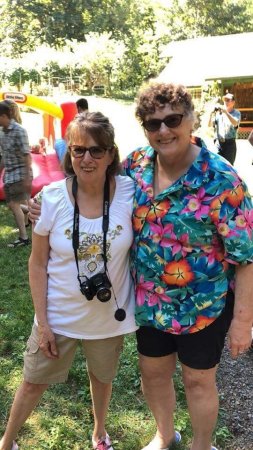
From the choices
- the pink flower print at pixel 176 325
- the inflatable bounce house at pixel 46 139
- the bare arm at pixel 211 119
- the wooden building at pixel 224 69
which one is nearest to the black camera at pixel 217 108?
the bare arm at pixel 211 119

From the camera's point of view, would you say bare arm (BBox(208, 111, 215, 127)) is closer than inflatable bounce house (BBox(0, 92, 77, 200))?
No

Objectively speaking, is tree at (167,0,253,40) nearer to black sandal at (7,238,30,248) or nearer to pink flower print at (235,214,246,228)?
black sandal at (7,238,30,248)

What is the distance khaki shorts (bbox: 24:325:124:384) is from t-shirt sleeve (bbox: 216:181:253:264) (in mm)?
670

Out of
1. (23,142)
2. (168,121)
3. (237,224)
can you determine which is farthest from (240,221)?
(23,142)

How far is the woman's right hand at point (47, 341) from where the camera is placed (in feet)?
6.35

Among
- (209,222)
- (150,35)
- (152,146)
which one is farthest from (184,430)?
(150,35)

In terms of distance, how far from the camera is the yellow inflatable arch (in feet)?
31.4

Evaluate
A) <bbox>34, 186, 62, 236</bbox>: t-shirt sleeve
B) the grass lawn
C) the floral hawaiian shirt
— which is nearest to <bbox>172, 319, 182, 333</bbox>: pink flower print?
the floral hawaiian shirt

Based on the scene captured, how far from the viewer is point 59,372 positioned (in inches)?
80.7

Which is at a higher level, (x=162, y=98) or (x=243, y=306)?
(x=162, y=98)

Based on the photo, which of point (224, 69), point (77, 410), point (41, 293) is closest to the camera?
point (41, 293)

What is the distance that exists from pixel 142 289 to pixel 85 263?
0.28m

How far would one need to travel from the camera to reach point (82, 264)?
183 centimetres

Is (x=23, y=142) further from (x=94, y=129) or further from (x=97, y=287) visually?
(x=97, y=287)
